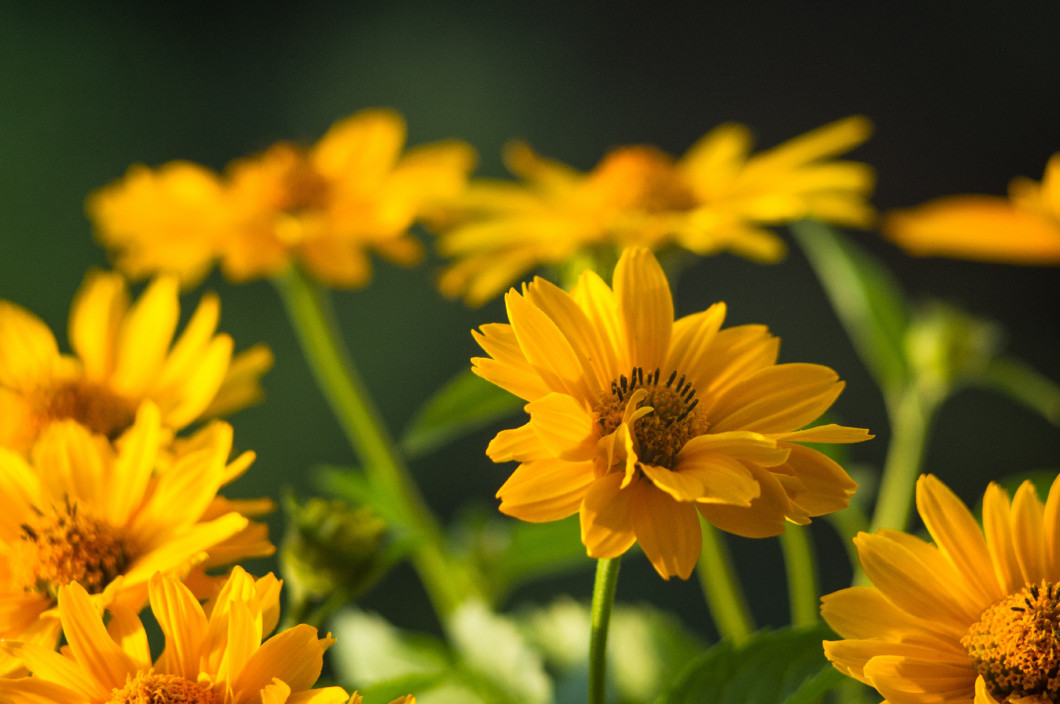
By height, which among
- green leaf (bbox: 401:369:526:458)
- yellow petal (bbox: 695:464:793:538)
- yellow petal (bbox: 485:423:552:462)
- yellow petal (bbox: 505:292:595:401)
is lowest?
yellow petal (bbox: 695:464:793:538)

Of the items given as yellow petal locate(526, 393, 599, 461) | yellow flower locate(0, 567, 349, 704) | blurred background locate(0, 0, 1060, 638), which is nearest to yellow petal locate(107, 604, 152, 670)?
yellow flower locate(0, 567, 349, 704)

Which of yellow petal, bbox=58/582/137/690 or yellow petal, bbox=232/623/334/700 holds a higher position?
yellow petal, bbox=58/582/137/690

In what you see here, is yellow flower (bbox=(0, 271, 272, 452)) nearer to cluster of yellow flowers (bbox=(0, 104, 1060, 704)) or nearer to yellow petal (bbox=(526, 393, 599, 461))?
cluster of yellow flowers (bbox=(0, 104, 1060, 704))

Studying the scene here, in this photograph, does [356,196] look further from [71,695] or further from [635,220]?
[71,695]

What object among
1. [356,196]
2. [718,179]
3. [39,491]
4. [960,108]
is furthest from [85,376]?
[960,108]

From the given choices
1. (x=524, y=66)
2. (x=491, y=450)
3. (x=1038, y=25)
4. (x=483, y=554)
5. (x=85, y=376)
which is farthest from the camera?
(x=524, y=66)

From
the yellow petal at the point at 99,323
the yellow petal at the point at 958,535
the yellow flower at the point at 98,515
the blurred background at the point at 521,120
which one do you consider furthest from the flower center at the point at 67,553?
the blurred background at the point at 521,120
